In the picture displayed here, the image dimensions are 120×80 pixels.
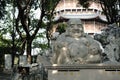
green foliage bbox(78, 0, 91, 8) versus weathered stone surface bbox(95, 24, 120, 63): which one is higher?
green foliage bbox(78, 0, 91, 8)

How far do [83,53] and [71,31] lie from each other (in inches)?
33.6

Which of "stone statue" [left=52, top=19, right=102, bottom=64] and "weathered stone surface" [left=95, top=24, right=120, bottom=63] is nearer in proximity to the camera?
"stone statue" [left=52, top=19, right=102, bottom=64]

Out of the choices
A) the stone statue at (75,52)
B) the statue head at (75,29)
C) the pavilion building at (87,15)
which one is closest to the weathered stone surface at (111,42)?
the stone statue at (75,52)

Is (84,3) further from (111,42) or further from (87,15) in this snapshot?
(87,15)

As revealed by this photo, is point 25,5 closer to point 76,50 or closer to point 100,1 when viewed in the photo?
point 100,1

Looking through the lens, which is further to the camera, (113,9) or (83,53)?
(113,9)

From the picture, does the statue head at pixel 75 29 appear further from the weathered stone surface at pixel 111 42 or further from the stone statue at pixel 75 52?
the weathered stone surface at pixel 111 42

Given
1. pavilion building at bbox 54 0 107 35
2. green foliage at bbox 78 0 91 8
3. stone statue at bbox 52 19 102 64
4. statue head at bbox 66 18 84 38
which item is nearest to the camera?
stone statue at bbox 52 19 102 64

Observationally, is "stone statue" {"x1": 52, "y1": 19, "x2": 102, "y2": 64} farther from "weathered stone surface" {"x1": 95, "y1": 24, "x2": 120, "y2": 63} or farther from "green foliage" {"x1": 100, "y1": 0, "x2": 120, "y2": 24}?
"green foliage" {"x1": 100, "y1": 0, "x2": 120, "y2": 24}

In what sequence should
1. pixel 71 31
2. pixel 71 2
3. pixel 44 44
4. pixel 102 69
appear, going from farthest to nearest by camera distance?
pixel 71 2 < pixel 44 44 < pixel 71 31 < pixel 102 69

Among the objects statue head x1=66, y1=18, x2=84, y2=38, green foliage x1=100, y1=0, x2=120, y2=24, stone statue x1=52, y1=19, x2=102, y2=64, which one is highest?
green foliage x1=100, y1=0, x2=120, y2=24

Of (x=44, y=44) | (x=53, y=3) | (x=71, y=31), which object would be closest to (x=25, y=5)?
(x=53, y=3)

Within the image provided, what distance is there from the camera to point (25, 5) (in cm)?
1917

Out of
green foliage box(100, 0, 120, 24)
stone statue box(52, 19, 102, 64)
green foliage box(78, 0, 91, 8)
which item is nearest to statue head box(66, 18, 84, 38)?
stone statue box(52, 19, 102, 64)
